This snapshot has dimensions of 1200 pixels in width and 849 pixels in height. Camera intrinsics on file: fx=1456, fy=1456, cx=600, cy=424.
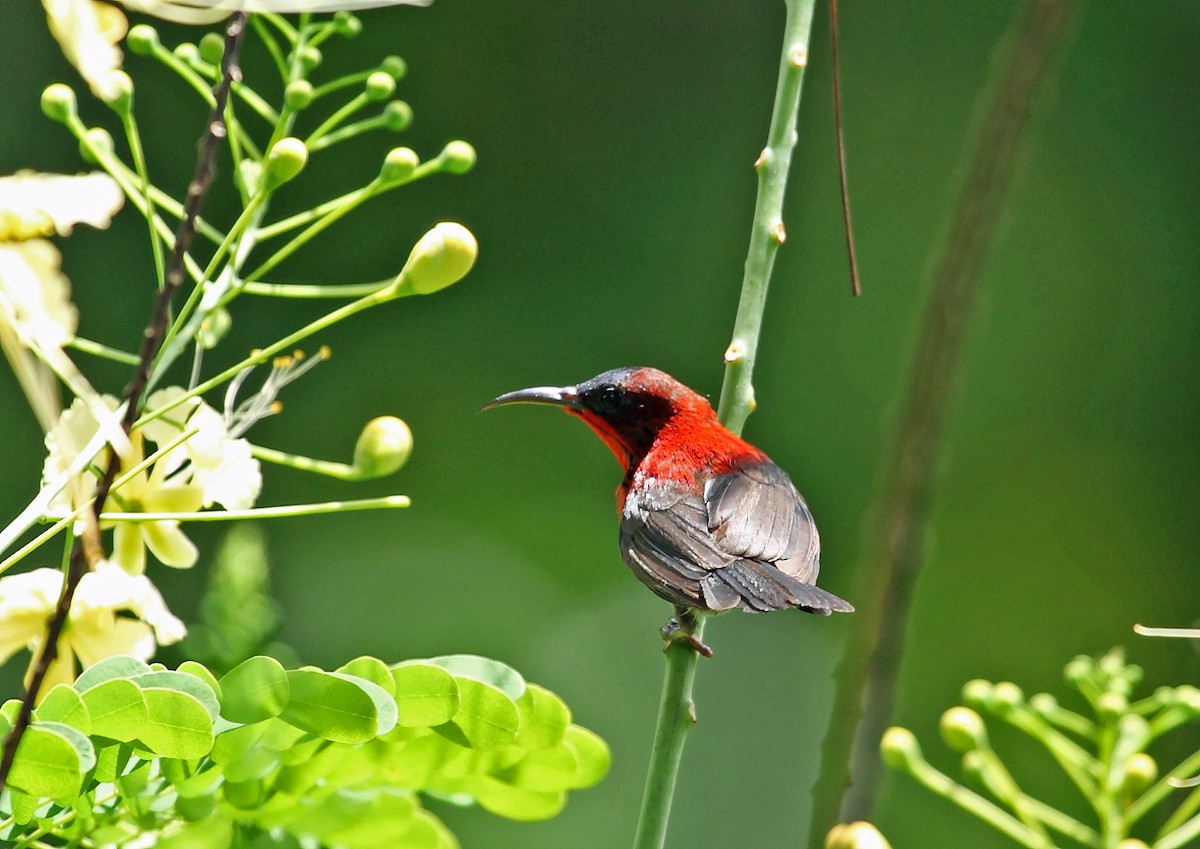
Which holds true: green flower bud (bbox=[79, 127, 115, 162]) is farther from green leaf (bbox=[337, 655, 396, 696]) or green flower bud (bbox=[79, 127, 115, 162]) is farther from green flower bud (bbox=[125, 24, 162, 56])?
green leaf (bbox=[337, 655, 396, 696])

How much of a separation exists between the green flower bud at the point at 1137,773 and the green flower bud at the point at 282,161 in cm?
80

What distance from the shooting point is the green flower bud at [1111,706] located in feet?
3.98

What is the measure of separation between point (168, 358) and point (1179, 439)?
5.29 meters

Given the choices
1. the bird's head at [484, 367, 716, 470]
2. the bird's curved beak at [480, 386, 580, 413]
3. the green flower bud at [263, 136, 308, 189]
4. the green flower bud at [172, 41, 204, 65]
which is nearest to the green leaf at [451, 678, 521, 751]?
the green flower bud at [263, 136, 308, 189]

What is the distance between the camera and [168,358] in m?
0.95

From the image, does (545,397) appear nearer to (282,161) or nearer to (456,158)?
(456,158)

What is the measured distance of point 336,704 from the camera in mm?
899

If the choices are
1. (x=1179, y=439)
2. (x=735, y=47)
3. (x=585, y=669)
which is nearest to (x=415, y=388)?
(x=585, y=669)

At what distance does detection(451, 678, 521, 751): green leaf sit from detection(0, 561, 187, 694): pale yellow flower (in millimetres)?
188

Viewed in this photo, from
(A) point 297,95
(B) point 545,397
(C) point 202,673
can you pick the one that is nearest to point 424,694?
(C) point 202,673

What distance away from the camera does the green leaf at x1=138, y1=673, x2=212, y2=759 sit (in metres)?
0.84

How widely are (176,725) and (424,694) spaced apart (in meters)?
0.17

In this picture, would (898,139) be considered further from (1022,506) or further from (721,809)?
(721,809)

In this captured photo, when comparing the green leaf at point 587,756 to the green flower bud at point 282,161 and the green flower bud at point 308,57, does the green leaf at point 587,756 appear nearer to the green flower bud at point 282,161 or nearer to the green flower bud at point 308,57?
the green flower bud at point 282,161
